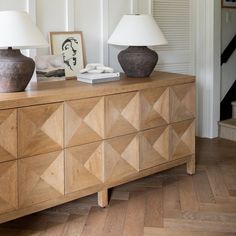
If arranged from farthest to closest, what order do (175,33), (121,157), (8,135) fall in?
(175,33), (121,157), (8,135)

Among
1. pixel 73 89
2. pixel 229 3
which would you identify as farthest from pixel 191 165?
pixel 229 3

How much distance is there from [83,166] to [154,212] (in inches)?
20.6

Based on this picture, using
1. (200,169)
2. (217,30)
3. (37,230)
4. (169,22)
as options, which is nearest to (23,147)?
(37,230)

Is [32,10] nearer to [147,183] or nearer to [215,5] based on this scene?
[147,183]

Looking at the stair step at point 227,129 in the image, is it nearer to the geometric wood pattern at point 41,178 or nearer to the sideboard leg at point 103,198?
the sideboard leg at point 103,198

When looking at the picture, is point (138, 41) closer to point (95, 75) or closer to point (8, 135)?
point (95, 75)

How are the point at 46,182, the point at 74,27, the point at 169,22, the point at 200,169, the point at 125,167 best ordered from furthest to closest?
the point at 169,22
the point at 200,169
the point at 74,27
the point at 125,167
the point at 46,182

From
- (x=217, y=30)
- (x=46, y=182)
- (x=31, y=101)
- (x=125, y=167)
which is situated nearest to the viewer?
(x=31, y=101)

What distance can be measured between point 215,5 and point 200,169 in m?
1.60

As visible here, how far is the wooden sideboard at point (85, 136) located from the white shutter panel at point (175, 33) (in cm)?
78

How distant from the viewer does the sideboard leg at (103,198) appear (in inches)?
99.7

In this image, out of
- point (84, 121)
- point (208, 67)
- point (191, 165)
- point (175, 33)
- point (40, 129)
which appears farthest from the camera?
point (208, 67)

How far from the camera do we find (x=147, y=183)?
293 cm

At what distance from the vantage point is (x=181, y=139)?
2959mm
